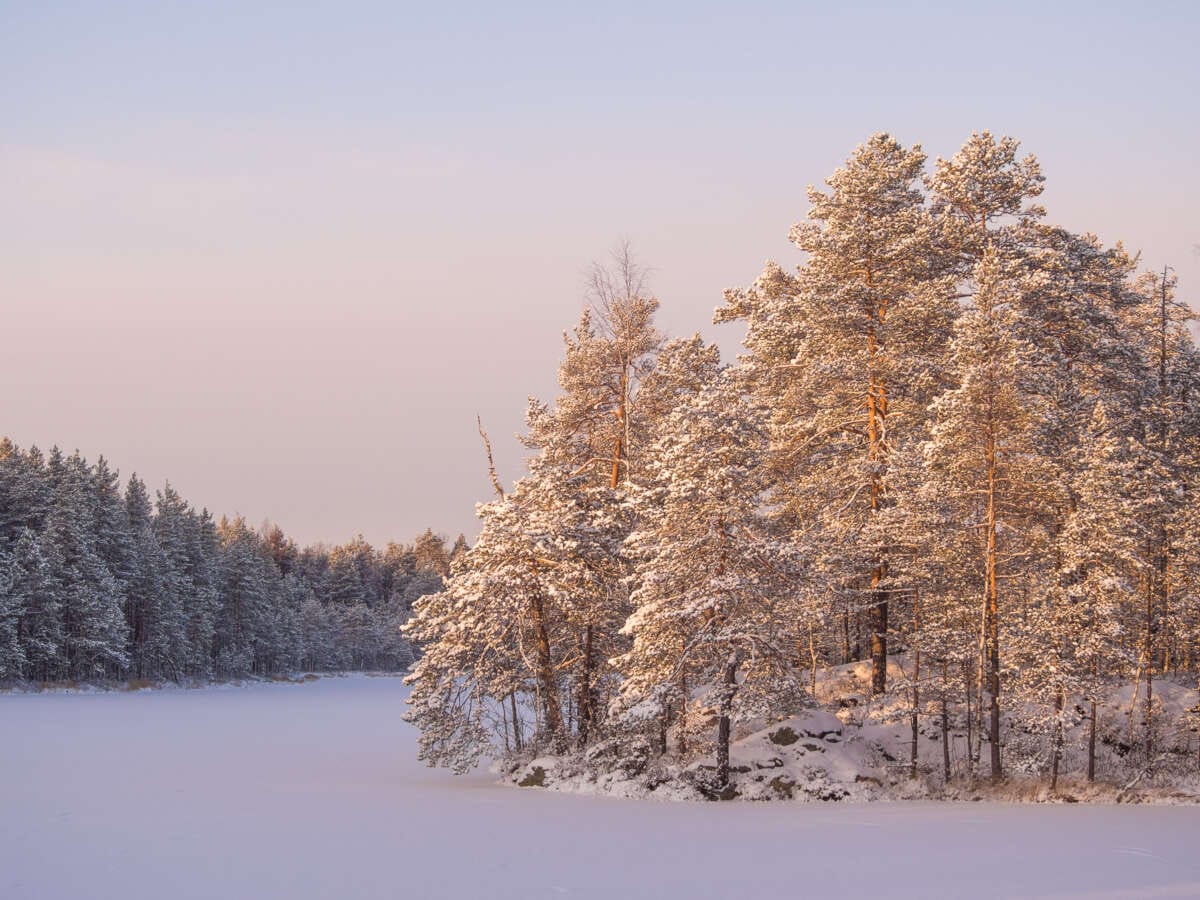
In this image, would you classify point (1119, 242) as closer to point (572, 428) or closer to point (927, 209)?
point (927, 209)

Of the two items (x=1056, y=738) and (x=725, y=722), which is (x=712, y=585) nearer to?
(x=725, y=722)

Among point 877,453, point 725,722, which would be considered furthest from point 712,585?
point 877,453

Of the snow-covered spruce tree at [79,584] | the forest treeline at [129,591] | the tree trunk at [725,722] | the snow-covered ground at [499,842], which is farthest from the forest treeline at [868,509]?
the snow-covered spruce tree at [79,584]

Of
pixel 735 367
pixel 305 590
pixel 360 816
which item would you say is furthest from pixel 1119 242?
pixel 305 590

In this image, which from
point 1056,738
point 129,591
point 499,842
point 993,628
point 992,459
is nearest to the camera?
point 499,842

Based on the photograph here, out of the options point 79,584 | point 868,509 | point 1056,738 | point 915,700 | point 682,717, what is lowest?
point 1056,738

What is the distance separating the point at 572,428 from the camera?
3222cm

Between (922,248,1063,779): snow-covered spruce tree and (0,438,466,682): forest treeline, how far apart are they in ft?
105

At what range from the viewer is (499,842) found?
16.8 metres

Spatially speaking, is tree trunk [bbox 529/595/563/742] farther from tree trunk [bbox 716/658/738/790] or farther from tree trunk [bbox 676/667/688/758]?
tree trunk [bbox 716/658/738/790]

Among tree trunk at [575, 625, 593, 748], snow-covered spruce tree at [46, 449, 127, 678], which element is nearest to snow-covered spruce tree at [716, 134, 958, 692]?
tree trunk at [575, 625, 593, 748]

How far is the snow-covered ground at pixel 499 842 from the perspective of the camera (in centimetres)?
1330

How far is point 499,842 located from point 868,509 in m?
16.5

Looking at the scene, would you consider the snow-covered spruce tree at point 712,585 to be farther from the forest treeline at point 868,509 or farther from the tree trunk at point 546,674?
the tree trunk at point 546,674
